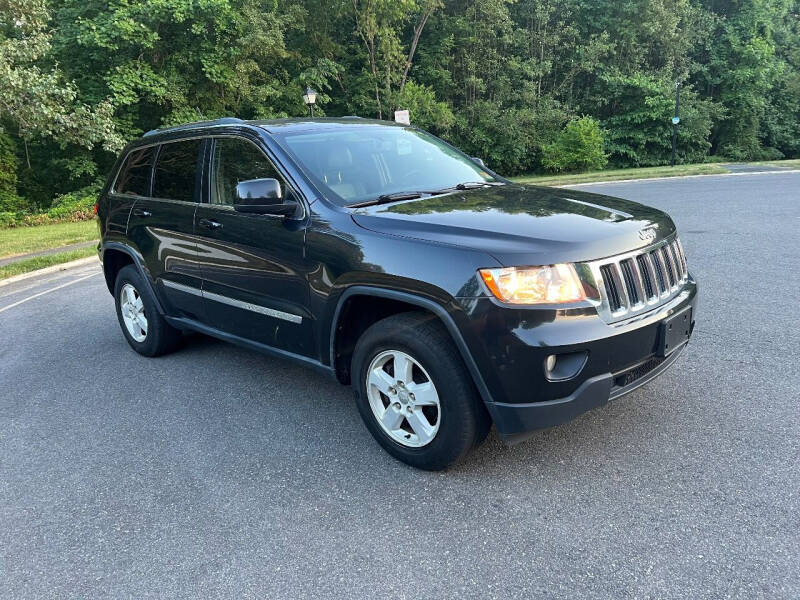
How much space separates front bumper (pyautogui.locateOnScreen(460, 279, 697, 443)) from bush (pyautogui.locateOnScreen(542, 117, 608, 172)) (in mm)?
32658

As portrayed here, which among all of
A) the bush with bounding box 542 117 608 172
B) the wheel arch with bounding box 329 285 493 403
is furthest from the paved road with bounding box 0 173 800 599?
the bush with bounding box 542 117 608 172

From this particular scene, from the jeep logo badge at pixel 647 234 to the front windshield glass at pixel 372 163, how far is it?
52.7 inches

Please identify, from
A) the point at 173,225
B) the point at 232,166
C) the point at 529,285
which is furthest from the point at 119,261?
the point at 529,285

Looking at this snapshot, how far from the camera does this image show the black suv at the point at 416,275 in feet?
8.92

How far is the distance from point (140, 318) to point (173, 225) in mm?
1186

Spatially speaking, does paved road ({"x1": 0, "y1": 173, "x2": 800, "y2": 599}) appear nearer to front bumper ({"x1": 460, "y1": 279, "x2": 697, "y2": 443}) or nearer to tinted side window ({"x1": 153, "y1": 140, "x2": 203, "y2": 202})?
front bumper ({"x1": 460, "y1": 279, "x2": 697, "y2": 443})

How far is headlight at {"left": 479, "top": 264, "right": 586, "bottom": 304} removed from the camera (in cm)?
269

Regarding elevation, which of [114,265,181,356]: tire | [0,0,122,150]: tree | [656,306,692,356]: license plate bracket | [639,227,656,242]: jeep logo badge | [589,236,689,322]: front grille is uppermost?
[0,0,122,150]: tree

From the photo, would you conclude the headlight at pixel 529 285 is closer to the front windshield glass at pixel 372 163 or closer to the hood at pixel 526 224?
the hood at pixel 526 224

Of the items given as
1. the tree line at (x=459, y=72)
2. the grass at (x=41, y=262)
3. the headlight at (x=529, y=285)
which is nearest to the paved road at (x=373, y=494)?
the headlight at (x=529, y=285)

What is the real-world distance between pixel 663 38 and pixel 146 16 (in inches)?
1218

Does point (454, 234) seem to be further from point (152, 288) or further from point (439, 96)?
point (439, 96)

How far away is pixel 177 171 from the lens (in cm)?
463

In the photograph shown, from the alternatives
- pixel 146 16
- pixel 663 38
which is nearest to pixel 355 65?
pixel 146 16
